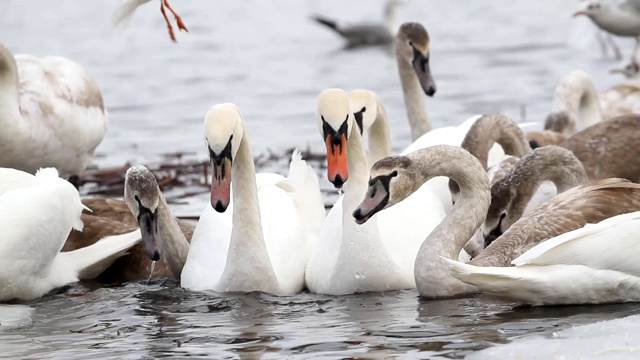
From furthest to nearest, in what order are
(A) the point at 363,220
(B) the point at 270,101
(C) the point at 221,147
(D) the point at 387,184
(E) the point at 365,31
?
(E) the point at 365,31, (B) the point at 270,101, (C) the point at 221,147, (D) the point at 387,184, (A) the point at 363,220

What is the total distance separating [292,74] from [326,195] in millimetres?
9395

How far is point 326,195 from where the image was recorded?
40.3 feet

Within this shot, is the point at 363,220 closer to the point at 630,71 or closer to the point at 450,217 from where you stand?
the point at 450,217

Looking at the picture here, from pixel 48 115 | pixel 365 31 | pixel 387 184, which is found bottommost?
pixel 387 184

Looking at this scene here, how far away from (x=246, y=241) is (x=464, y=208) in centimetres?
128

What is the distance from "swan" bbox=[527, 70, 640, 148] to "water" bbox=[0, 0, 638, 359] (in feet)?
5.07

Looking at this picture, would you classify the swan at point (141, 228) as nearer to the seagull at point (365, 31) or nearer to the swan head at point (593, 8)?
the swan head at point (593, 8)

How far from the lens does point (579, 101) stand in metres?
14.0

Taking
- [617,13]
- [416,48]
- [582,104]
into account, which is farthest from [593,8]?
[416,48]

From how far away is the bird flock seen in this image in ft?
24.8

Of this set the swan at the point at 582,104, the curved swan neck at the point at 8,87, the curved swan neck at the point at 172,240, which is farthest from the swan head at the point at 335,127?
the swan at the point at 582,104

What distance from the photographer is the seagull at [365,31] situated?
26172mm

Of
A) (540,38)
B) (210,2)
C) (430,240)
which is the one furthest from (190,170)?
(210,2)

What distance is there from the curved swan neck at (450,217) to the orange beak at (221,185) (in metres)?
1.01
